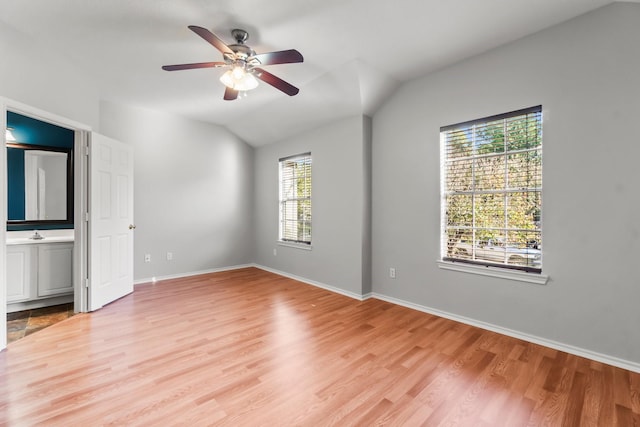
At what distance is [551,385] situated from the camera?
201 centimetres

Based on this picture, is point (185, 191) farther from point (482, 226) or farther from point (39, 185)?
point (482, 226)

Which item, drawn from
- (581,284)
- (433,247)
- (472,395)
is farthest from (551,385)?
(433,247)

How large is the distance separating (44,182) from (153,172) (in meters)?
1.33

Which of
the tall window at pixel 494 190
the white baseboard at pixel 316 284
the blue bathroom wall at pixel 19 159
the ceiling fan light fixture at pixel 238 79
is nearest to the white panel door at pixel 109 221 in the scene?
the blue bathroom wall at pixel 19 159

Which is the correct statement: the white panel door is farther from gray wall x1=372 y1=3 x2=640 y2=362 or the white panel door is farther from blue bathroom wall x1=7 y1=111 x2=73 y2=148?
gray wall x1=372 y1=3 x2=640 y2=362

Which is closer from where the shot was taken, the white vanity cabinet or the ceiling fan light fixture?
the ceiling fan light fixture

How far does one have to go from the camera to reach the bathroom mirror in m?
3.64

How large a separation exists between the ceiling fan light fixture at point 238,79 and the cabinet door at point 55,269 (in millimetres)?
3021

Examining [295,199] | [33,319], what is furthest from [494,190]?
[33,319]

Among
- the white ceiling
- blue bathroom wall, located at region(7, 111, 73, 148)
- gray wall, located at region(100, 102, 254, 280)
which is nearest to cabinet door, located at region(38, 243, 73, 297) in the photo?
gray wall, located at region(100, 102, 254, 280)

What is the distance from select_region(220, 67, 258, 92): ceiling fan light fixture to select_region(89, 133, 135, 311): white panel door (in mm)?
1968

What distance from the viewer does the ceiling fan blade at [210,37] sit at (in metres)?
2.02

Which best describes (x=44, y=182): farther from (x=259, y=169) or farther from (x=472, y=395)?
(x=472, y=395)

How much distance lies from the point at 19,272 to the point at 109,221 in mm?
1049
